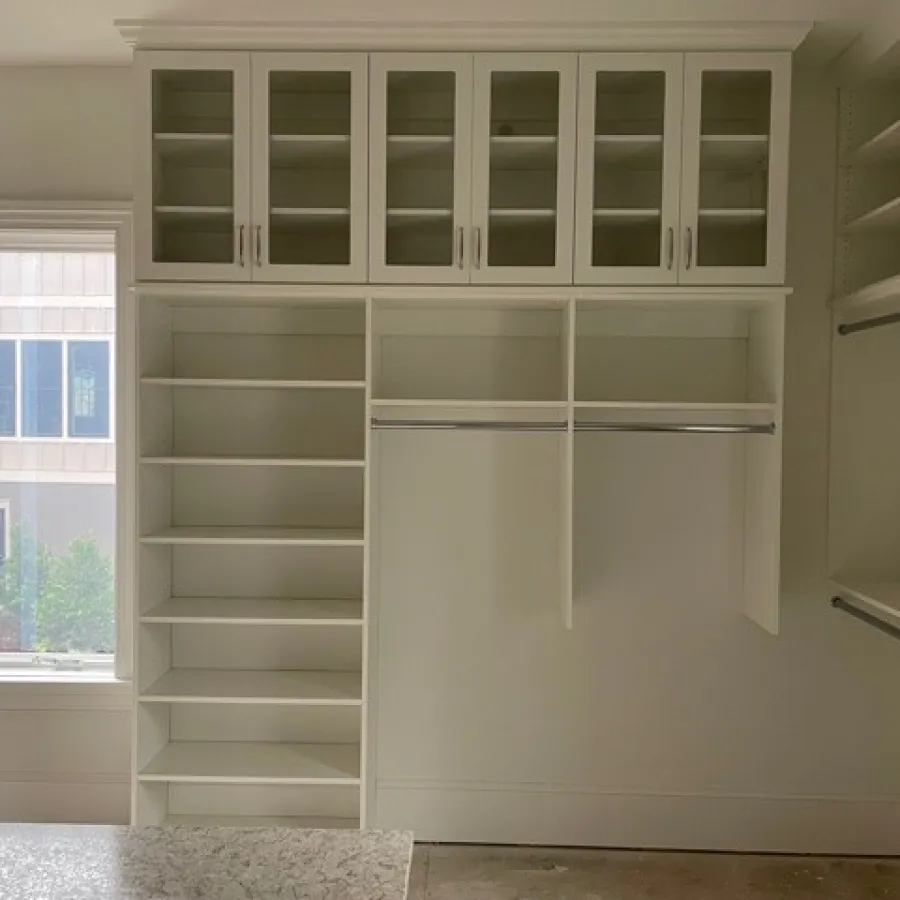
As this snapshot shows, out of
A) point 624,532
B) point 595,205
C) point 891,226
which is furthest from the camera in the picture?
point 624,532

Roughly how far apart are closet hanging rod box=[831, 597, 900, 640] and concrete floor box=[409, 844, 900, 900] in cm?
80

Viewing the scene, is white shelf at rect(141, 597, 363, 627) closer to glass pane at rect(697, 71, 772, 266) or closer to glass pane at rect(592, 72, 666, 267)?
glass pane at rect(592, 72, 666, 267)

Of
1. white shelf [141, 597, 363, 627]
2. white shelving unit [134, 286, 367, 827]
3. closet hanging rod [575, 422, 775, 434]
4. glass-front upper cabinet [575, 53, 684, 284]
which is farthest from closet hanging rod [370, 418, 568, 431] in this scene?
white shelf [141, 597, 363, 627]

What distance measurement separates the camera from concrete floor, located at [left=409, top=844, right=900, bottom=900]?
115 inches

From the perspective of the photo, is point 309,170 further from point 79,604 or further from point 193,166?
point 79,604

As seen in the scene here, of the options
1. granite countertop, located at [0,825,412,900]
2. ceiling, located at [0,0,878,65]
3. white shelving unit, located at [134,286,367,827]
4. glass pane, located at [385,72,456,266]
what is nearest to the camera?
granite countertop, located at [0,825,412,900]

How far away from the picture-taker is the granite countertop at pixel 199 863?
1347 mm

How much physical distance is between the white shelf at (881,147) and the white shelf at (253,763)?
2.41 m

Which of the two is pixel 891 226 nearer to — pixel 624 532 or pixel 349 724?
pixel 624 532

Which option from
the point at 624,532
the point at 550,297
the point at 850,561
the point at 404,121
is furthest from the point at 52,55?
the point at 850,561

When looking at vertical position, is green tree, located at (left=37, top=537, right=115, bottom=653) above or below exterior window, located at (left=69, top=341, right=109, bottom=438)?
below

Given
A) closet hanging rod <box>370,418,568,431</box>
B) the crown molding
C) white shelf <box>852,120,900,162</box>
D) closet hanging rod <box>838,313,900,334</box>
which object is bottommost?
closet hanging rod <box>370,418,568,431</box>

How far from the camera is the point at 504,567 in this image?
321cm

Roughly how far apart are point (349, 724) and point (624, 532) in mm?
1111
